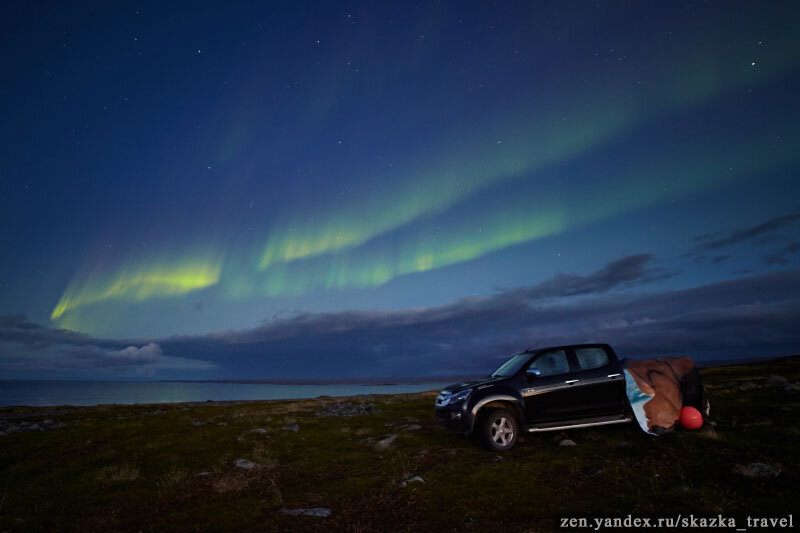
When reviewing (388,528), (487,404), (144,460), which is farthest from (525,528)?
(144,460)

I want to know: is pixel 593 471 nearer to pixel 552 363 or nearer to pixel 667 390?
pixel 552 363

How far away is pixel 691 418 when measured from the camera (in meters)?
11.0

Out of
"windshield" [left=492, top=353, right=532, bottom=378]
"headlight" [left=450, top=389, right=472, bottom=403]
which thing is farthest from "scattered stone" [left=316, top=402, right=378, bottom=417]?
Result: "headlight" [left=450, top=389, right=472, bottom=403]

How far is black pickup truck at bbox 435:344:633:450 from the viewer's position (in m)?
11.2

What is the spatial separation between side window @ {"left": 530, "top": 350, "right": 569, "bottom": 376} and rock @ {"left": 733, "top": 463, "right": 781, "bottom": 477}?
15.4 ft

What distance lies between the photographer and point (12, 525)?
759cm

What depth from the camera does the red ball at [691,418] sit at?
1102 cm

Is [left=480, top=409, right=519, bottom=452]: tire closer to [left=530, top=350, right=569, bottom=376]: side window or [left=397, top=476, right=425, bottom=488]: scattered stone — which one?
[left=530, top=350, right=569, bottom=376]: side window

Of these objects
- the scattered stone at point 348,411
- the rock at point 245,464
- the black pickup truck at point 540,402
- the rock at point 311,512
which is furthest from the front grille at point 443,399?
the scattered stone at point 348,411

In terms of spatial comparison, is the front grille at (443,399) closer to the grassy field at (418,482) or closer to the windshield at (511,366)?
the grassy field at (418,482)

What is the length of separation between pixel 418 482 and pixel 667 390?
7648 millimetres

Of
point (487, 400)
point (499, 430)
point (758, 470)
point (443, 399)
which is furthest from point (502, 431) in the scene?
point (758, 470)

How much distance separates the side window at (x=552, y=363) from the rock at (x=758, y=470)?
4.70m

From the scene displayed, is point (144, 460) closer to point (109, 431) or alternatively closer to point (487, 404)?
point (109, 431)
